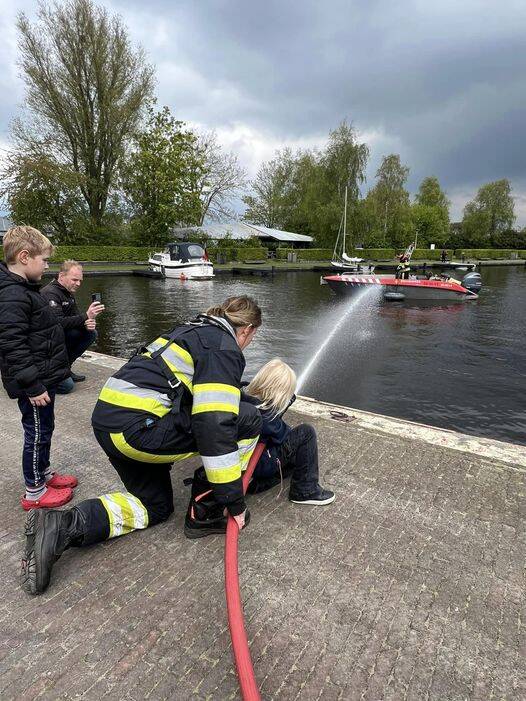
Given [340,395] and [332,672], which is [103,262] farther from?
[332,672]

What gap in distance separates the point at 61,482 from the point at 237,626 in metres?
2.19

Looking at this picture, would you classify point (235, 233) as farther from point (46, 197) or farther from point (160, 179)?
point (46, 197)

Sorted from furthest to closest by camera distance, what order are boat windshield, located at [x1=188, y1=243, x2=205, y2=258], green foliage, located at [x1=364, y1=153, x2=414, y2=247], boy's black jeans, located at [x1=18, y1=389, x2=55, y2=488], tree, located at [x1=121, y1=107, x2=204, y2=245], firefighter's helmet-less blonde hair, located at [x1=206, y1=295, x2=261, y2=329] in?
green foliage, located at [x1=364, y1=153, x2=414, y2=247]
tree, located at [x1=121, y1=107, x2=204, y2=245]
boat windshield, located at [x1=188, y1=243, x2=205, y2=258]
boy's black jeans, located at [x1=18, y1=389, x2=55, y2=488]
firefighter's helmet-less blonde hair, located at [x1=206, y1=295, x2=261, y2=329]

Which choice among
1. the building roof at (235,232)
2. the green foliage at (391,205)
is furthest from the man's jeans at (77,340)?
the green foliage at (391,205)

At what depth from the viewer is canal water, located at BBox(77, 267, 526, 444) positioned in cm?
788

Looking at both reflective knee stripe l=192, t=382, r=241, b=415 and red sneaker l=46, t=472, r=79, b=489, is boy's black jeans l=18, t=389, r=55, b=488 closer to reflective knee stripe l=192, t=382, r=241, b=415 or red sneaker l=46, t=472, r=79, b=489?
red sneaker l=46, t=472, r=79, b=489

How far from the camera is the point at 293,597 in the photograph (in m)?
2.47

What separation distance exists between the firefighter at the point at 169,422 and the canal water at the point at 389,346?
5.38m

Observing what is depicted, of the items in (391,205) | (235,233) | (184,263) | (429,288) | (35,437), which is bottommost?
(429,288)

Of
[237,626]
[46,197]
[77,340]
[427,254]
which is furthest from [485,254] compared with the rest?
[237,626]

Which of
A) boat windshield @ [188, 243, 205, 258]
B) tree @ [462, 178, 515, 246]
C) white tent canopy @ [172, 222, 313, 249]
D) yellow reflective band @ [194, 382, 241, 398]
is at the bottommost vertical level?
yellow reflective band @ [194, 382, 241, 398]

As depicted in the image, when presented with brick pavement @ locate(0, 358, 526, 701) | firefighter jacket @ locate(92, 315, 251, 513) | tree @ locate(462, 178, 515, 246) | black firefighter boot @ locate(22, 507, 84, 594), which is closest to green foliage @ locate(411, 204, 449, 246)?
tree @ locate(462, 178, 515, 246)

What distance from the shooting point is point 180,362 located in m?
2.53

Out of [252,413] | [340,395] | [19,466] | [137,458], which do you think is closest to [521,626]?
[252,413]
